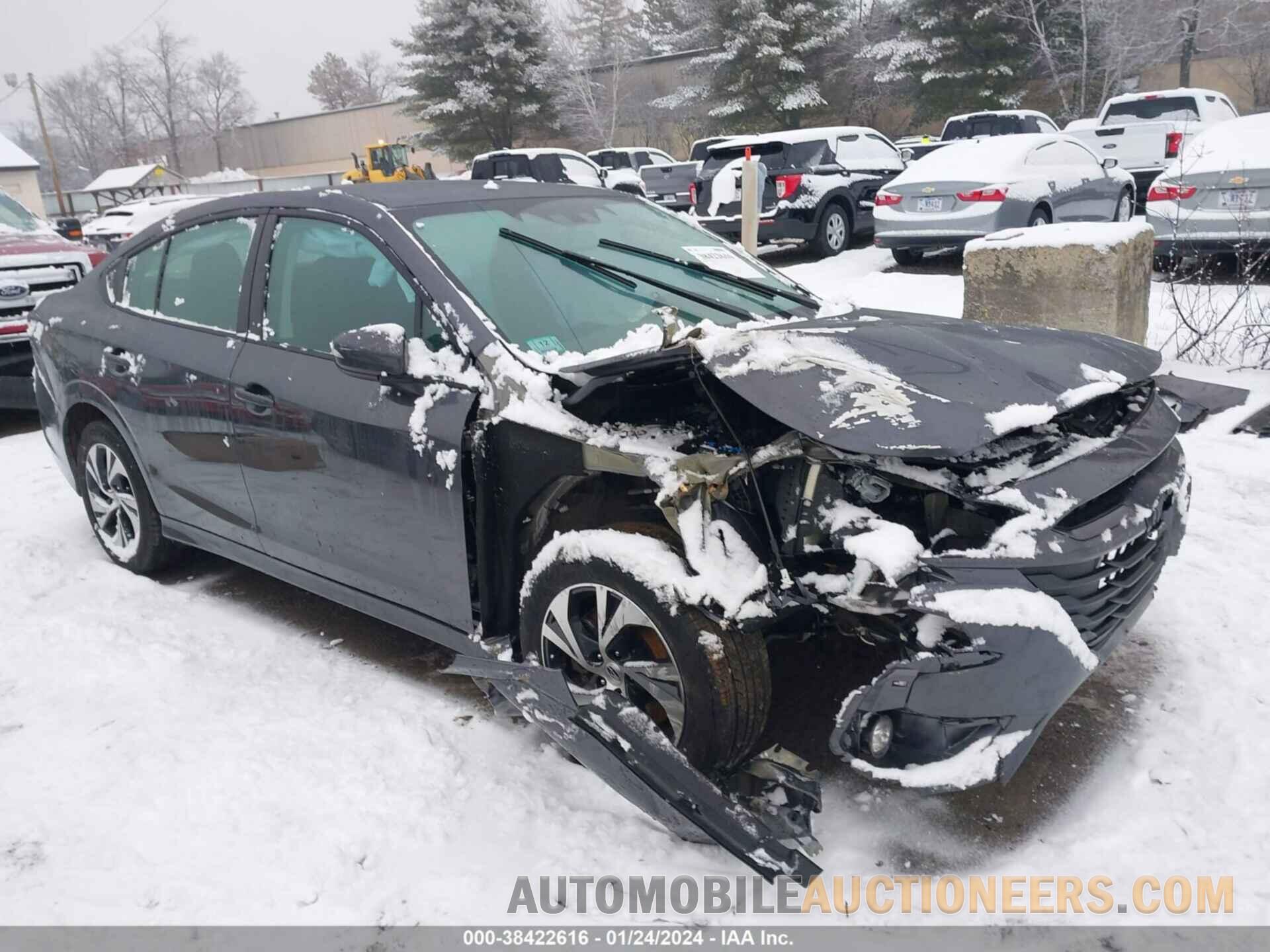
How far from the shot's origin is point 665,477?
262cm

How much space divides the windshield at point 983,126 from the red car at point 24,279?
1450 cm

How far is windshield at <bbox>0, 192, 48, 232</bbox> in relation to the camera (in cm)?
947

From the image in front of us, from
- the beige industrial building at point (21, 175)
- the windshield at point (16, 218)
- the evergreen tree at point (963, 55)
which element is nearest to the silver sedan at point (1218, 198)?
the windshield at point (16, 218)

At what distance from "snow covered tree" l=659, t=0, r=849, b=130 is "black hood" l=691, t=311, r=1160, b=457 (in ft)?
99.1

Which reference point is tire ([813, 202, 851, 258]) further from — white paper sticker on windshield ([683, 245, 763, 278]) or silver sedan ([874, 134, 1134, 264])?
white paper sticker on windshield ([683, 245, 763, 278])

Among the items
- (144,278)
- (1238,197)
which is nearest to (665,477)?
(144,278)

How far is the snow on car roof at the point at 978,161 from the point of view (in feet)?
35.2

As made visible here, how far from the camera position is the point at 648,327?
10.3 feet

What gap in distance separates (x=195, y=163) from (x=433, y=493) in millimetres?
85699

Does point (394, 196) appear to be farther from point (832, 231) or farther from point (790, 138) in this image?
point (790, 138)

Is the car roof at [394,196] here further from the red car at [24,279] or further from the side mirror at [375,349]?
the red car at [24,279]

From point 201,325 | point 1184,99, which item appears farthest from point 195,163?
point 201,325

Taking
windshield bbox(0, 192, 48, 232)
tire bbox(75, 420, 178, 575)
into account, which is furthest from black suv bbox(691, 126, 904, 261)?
tire bbox(75, 420, 178, 575)
